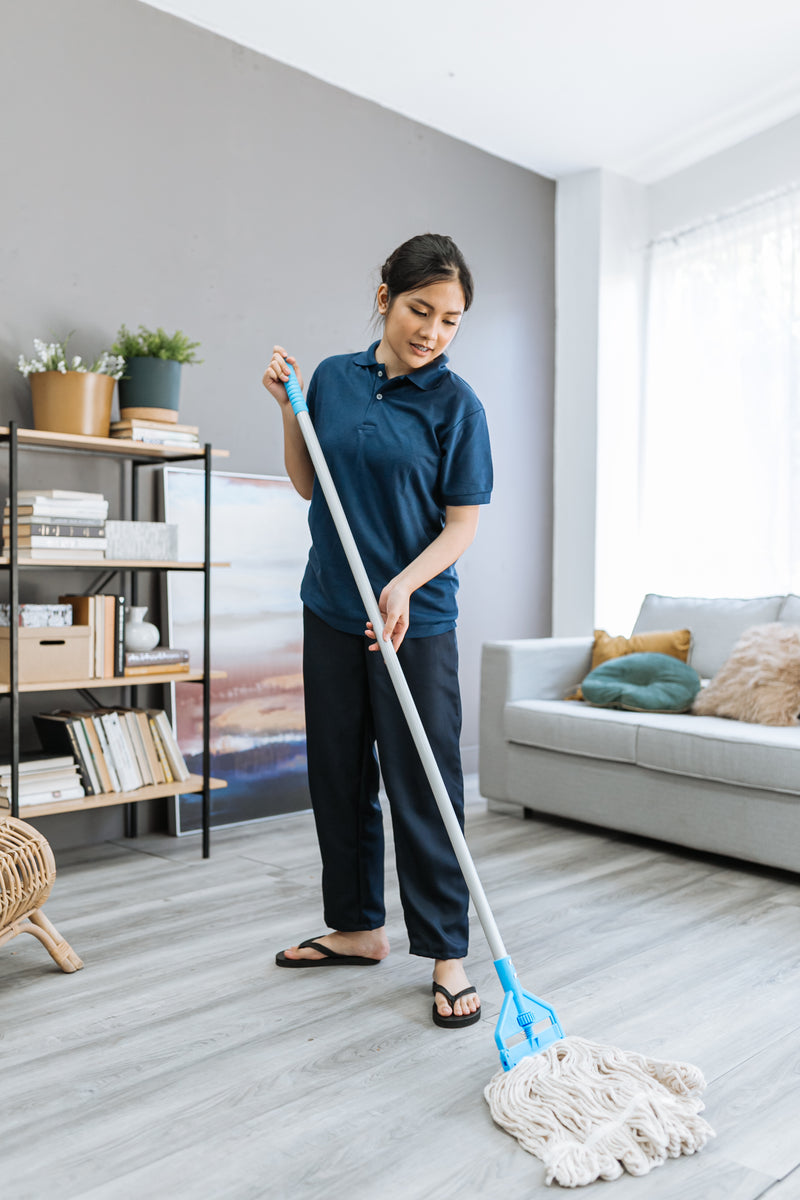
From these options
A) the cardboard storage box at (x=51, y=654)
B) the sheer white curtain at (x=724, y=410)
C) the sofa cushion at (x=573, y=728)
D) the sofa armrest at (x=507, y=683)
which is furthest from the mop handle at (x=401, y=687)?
the sheer white curtain at (x=724, y=410)

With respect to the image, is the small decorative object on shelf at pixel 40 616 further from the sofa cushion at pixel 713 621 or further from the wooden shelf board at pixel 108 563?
the sofa cushion at pixel 713 621

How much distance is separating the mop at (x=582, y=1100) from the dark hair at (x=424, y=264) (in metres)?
0.99

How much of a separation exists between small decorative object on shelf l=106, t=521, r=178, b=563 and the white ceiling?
1.60 meters

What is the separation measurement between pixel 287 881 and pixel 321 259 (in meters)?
2.08

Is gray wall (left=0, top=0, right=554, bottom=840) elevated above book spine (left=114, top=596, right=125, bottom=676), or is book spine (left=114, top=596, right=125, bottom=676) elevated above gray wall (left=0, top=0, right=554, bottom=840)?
gray wall (left=0, top=0, right=554, bottom=840)

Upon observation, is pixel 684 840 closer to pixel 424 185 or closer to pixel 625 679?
pixel 625 679

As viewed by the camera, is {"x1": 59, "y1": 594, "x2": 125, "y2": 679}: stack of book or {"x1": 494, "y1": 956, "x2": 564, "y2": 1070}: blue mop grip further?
{"x1": 59, "y1": 594, "x2": 125, "y2": 679}: stack of book

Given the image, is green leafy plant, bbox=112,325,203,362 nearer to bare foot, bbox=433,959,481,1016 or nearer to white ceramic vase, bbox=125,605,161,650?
white ceramic vase, bbox=125,605,161,650

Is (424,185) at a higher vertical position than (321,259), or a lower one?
higher

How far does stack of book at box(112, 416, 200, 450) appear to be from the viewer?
8.79 ft

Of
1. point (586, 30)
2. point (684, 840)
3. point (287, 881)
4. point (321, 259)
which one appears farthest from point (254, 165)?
point (684, 840)

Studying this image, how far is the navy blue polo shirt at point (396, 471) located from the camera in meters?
1.75

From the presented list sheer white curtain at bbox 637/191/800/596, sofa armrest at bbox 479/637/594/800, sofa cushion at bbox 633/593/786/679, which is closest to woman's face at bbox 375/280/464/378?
sofa armrest at bbox 479/637/594/800

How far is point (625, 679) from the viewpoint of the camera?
3.16 metres
